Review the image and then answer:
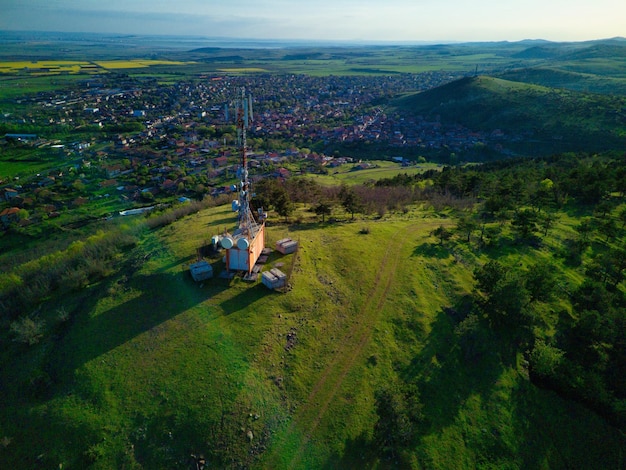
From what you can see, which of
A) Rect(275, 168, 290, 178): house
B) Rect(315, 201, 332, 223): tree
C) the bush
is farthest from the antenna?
Rect(275, 168, 290, 178): house

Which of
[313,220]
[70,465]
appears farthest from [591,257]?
[70,465]

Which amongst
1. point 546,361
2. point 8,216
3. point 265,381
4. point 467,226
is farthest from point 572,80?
point 8,216

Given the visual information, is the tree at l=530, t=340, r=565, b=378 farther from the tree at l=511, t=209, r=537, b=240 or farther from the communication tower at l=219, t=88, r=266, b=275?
the communication tower at l=219, t=88, r=266, b=275

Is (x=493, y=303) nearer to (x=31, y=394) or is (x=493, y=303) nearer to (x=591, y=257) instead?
(x=591, y=257)

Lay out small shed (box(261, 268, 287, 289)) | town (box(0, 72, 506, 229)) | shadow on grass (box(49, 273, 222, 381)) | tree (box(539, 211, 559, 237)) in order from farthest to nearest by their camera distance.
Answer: town (box(0, 72, 506, 229)) < tree (box(539, 211, 559, 237)) < small shed (box(261, 268, 287, 289)) < shadow on grass (box(49, 273, 222, 381))

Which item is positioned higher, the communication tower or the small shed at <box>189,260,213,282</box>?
the communication tower

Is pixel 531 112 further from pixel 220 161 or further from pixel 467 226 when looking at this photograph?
pixel 467 226

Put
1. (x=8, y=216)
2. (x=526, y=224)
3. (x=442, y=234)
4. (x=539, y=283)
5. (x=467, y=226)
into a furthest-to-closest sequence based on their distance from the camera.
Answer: (x=8, y=216)
(x=526, y=224)
(x=467, y=226)
(x=442, y=234)
(x=539, y=283)
